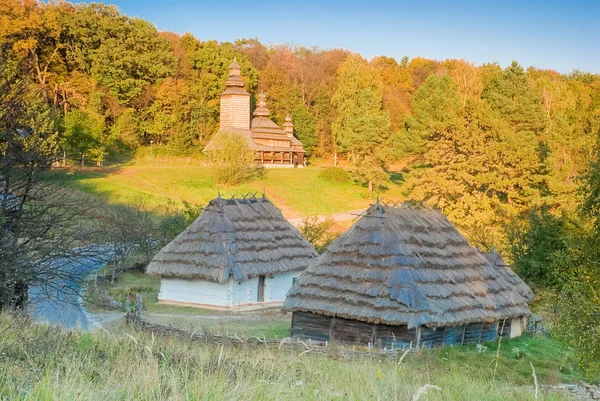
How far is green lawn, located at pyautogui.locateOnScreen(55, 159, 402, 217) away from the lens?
1788 inches

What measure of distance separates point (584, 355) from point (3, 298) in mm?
10261

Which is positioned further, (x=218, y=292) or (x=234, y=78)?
(x=234, y=78)

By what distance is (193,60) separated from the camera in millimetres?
68562

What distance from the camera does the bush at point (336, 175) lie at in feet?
191

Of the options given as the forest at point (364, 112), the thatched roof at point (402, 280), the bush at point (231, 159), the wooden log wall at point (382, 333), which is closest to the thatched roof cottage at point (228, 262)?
the wooden log wall at point (382, 333)

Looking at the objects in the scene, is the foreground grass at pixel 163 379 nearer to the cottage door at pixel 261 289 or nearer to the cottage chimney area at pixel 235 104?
the cottage door at pixel 261 289

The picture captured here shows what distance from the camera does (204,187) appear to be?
168 feet

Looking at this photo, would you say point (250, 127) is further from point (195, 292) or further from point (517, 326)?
point (517, 326)

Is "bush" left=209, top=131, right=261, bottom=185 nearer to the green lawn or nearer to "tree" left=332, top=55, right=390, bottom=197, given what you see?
the green lawn

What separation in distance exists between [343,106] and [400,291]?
49373 mm

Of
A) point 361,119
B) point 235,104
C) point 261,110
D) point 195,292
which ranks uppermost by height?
point 235,104

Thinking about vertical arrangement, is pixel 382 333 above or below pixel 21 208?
below

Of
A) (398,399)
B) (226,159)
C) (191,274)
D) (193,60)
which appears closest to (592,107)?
(226,159)

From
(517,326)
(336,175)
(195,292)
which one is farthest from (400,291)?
(336,175)
